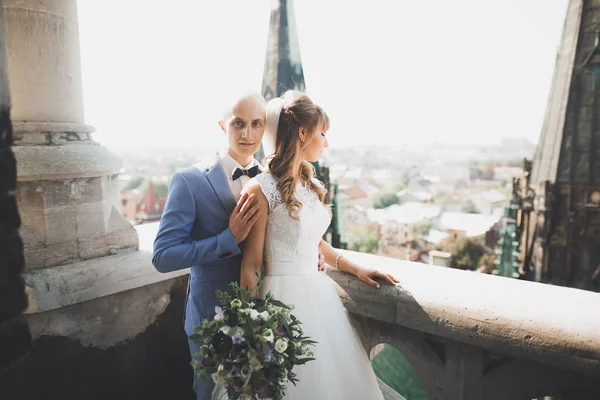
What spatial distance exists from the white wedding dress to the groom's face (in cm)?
14

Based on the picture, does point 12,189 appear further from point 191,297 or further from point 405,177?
point 405,177

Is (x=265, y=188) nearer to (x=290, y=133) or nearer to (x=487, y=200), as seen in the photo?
(x=290, y=133)

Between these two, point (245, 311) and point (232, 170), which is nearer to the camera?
point (245, 311)

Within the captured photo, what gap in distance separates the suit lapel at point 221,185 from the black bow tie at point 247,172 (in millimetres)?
41

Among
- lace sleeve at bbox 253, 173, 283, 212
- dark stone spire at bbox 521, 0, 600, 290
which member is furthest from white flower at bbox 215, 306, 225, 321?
dark stone spire at bbox 521, 0, 600, 290

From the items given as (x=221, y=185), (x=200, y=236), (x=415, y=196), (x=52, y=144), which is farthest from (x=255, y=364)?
(x=415, y=196)

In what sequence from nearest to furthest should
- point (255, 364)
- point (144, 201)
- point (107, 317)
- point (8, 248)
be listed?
1. point (8, 248)
2. point (255, 364)
3. point (107, 317)
4. point (144, 201)

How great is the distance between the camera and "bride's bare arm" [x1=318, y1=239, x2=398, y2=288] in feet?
6.35

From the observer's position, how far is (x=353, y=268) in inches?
79.8

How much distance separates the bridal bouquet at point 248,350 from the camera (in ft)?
4.10

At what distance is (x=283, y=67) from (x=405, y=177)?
5278cm

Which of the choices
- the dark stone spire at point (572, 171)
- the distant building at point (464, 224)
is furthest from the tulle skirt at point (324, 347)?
the distant building at point (464, 224)

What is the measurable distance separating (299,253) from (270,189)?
0.29 metres

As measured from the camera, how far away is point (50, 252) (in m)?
1.99
